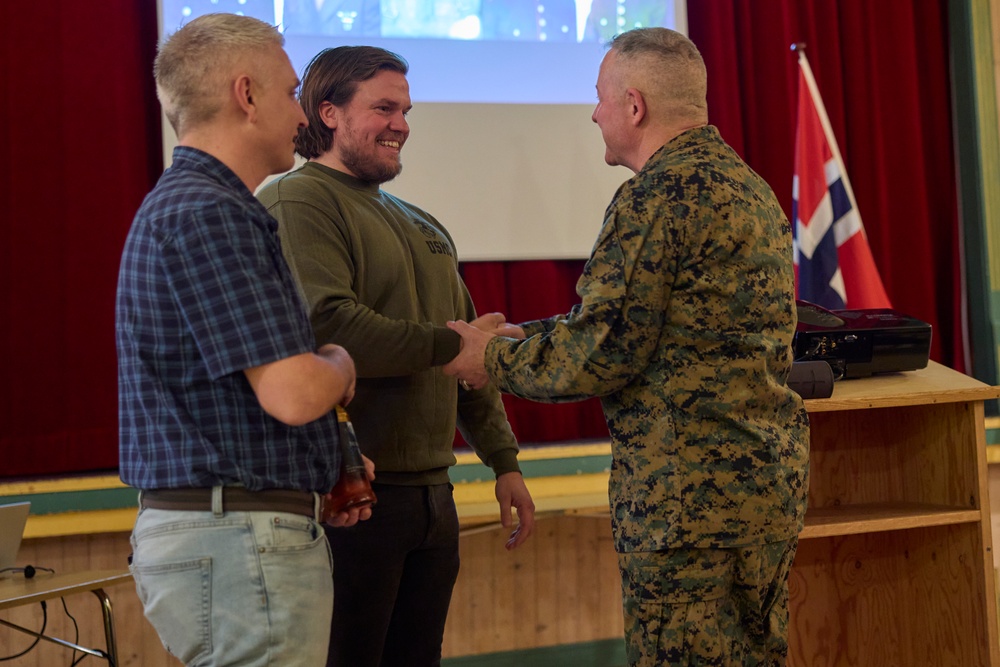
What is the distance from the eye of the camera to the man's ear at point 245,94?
1307 mm

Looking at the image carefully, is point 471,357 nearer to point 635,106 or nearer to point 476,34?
point 635,106

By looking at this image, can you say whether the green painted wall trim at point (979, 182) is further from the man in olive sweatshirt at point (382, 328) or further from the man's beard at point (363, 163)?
the man's beard at point (363, 163)

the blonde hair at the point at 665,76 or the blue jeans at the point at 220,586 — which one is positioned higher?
the blonde hair at the point at 665,76

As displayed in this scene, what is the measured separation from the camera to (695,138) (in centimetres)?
174

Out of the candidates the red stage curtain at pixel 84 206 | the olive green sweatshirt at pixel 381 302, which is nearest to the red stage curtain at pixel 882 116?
the red stage curtain at pixel 84 206

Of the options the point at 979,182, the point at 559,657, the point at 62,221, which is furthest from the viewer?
the point at 979,182

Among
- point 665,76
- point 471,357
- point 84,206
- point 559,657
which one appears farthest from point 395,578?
point 84,206

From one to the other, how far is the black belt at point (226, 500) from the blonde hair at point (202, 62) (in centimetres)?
49

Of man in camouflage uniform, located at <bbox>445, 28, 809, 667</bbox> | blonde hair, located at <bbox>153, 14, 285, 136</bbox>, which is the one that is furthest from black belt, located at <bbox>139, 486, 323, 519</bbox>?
man in camouflage uniform, located at <bbox>445, 28, 809, 667</bbox>

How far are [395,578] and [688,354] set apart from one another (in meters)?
0.71

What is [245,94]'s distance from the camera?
1.31 metres

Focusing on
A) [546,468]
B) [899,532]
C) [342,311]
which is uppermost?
[342,311]

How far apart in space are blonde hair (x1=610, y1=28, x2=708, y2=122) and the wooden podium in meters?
0.95

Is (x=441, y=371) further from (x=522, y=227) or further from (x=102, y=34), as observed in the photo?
(x=102, y=34)
